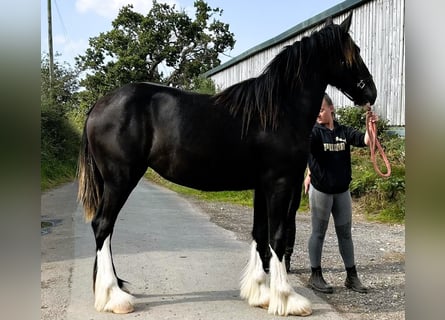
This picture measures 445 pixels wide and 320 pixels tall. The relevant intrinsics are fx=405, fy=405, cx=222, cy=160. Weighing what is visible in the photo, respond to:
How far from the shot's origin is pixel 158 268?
4301mm

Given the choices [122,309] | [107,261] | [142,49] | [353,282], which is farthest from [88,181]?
[142,49]

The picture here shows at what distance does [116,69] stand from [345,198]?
16.3ft

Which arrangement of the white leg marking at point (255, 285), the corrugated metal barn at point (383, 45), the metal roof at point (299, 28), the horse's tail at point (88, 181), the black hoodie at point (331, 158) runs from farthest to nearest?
the metal roof at point (299, 28) < the corrugated metal barn at point (383, 45) < the black hoodie at point (331, 158) < the horse's tail at point (88, 181) < the white leg marking at point (255, 285)

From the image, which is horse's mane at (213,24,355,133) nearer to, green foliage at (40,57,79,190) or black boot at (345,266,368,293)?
black boot at (345,266,368,293)

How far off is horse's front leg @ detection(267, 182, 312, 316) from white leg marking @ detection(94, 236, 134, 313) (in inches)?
44.9

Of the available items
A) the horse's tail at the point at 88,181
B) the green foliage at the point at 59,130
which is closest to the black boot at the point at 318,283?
the horse's tail at the point at 88,181

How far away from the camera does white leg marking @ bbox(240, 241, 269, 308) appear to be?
3.33 meters

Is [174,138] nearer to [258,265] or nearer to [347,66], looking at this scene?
[258,265]

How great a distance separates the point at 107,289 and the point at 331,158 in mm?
2226

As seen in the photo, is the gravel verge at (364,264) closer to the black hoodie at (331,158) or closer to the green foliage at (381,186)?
the green foliage at (381,186)

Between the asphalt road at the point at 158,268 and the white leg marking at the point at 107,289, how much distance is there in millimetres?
70

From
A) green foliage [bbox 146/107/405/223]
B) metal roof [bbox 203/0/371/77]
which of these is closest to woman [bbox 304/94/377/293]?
green foliage [bbox 146/107/405/223]

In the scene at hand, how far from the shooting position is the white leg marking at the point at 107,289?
3.13 metres

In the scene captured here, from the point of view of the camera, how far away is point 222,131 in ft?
10.4
